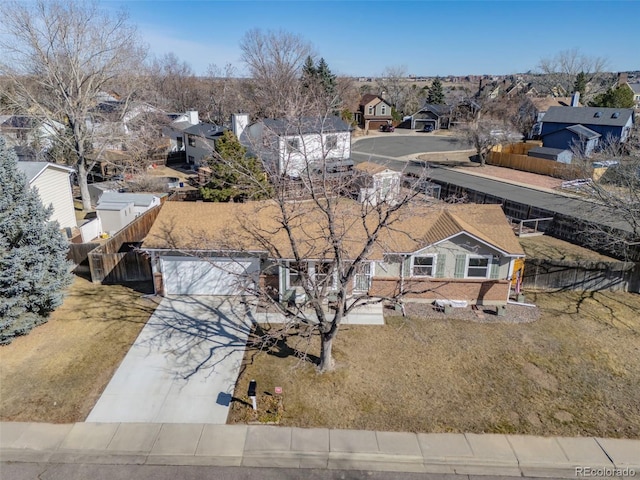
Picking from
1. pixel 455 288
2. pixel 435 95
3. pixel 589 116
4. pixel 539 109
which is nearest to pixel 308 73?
pixel 539 109

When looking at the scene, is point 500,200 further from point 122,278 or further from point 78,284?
point 78,284

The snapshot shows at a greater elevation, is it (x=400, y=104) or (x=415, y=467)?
(x=400, y=104)

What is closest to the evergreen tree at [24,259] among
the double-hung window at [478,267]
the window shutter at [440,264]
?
the window shutter at [440,264]

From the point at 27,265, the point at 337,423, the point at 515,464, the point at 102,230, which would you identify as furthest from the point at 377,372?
the point at 102,230

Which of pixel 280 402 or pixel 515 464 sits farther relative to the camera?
pixel 280 402

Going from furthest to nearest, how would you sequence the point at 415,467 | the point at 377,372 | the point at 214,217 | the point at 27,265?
1. the point at 214,217
2. the point at 27,265
3. the point at 377,372
4. the point at 415,467

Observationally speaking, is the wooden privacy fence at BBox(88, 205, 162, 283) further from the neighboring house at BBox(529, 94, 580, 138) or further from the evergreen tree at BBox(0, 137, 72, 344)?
the neighboring house at BBox(529, 94, 580, 138)

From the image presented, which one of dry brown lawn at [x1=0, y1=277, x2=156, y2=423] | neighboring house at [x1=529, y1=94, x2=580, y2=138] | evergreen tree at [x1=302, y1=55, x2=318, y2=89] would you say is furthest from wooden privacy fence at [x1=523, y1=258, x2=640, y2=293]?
evergreen tree at [x1=302, y1=55, x2=318, y2=89]

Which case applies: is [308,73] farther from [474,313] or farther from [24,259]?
[24,259]
